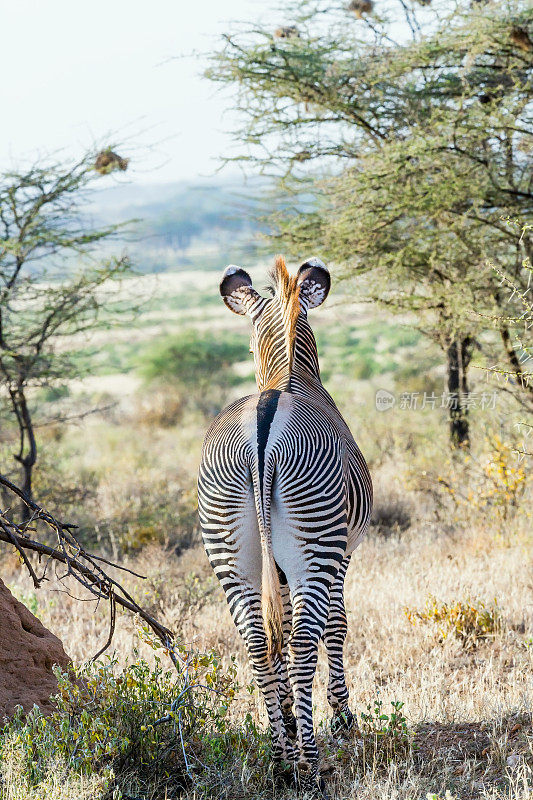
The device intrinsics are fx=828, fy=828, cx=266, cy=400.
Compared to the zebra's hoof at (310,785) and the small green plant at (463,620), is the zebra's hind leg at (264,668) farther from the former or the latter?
the small green plant at (463,620)

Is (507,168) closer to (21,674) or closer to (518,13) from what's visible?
(518,13)

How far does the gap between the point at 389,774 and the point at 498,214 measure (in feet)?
19.4

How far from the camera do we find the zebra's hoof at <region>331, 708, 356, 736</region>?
4.38 meters

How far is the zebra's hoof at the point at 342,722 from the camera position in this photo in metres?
4.38

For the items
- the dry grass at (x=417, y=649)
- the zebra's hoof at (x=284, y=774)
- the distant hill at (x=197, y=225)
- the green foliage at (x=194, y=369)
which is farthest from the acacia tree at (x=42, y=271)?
the green foliage at (x=194, y=369)

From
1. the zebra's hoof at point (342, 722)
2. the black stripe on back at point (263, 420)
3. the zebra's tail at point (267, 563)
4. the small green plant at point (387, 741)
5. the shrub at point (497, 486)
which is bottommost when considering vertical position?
the zebra's hoof at point (342, 722)

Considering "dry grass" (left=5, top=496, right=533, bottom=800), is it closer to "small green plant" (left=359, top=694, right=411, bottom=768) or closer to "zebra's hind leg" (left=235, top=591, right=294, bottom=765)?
"small green plant" (left=359, top=694, right=411, bottom=768)

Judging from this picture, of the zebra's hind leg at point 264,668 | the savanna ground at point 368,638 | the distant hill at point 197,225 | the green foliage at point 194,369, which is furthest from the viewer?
the green foliage at point 194,369

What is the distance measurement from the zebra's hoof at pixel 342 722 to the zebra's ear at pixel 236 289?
236 centimetres

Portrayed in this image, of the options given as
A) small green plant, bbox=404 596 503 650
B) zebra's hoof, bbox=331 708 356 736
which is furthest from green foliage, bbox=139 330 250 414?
zebra's hoof, bbox=331 708 356 736

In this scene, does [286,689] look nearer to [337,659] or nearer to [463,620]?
[337,659]

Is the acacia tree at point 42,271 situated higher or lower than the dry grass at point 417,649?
higher

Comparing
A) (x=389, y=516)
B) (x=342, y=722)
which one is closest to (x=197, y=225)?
(x=389, y=516)

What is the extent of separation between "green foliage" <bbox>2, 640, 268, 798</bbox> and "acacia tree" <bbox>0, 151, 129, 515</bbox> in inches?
199
